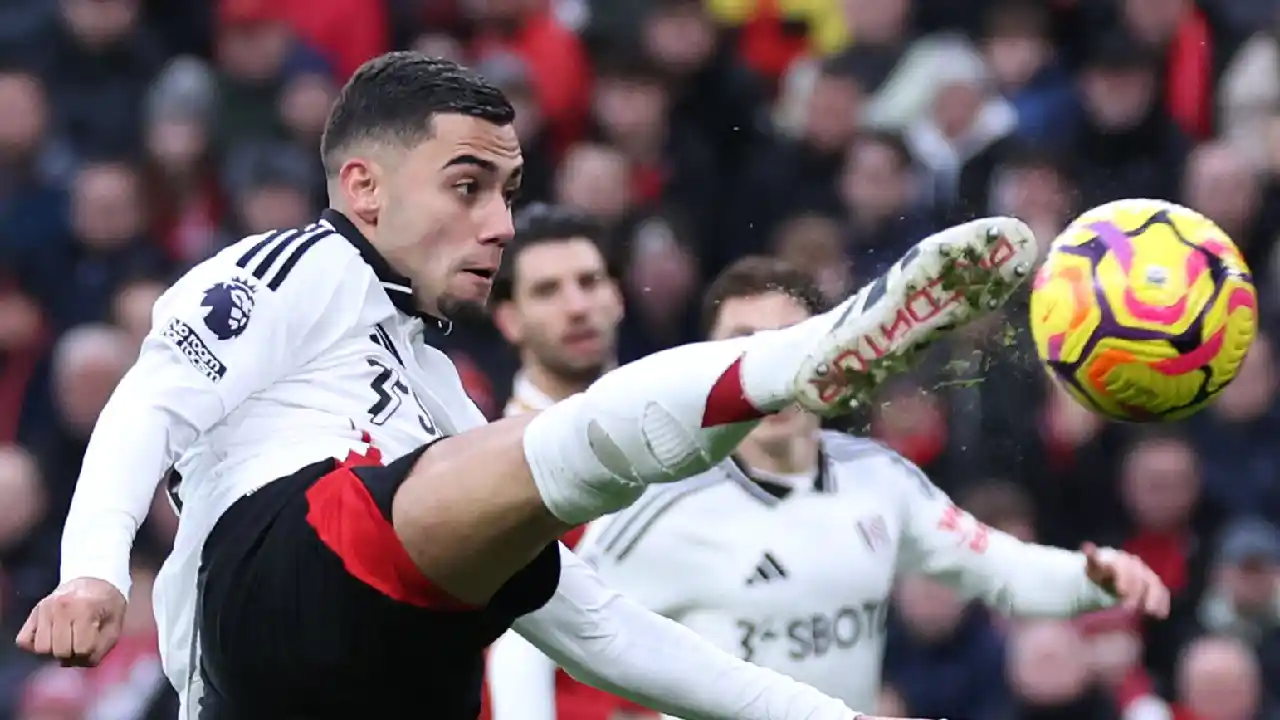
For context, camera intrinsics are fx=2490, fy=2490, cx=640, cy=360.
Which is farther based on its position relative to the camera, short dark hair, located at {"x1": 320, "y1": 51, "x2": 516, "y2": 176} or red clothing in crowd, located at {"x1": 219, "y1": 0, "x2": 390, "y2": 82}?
red clothing in crowd, located at {"x1": 219, "y1": 0, "x2": 390, "y2": 82}

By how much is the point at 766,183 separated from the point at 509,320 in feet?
9.41

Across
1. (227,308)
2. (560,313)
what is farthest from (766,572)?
(227,308)

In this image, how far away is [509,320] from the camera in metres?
7.05

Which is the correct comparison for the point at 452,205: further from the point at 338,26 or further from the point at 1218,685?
the point at 338,26

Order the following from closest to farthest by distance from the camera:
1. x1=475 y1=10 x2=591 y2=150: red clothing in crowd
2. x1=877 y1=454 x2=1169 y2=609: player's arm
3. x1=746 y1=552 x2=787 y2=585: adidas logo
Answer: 1. x1=877 y1=454 x2=1169 y2=609: player's arm
2. x1=746 y1=552 x2=787 y2=585: adidas logo
3. x1=475 y1=10 x2=591 y2=150: red clothing in crowd

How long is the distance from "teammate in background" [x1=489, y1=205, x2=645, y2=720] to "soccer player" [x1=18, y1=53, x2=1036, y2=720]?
158cm

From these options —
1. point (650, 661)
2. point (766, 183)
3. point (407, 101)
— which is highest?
point (407, 101)

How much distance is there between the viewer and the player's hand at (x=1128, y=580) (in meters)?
5.36

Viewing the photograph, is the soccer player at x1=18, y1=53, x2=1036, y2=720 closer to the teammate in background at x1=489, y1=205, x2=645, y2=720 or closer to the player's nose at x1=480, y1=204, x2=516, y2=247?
the player's nose at x1=480, y1=204, x2=516, y2=247

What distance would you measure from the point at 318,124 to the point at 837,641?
4865mm

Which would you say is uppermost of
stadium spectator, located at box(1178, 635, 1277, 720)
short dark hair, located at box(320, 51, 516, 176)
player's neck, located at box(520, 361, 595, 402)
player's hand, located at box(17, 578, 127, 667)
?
short dark hair, located at box(320, 51, 516, 176)

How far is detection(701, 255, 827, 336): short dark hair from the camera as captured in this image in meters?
6.14

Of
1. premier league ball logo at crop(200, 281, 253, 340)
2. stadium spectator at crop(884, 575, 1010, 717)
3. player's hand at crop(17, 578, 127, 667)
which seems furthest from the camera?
stadium spectator at crop(884, 575, 1010, 717)

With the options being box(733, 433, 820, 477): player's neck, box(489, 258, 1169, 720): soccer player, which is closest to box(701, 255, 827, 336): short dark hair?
box(489, 258, 1169, 720): soccer player
